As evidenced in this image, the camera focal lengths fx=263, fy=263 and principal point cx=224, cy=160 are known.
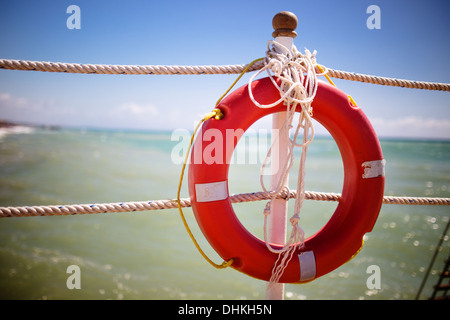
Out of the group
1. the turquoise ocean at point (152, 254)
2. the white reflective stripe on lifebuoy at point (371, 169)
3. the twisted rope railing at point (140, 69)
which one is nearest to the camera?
the twisted rope railing at point (140, 69)

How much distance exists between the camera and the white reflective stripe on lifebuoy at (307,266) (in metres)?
0.91

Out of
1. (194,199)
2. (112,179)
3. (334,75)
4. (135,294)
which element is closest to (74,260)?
(135,294)

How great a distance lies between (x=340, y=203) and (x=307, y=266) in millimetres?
290

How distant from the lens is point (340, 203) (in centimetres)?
104

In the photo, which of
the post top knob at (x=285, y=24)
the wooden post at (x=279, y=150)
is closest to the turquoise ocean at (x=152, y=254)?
the wooden post at (x=279, y=150)

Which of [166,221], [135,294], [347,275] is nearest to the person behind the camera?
[135,294]

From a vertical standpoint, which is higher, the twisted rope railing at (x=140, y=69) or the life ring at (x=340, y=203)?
the twisted rope railing at (x=140, y=69)

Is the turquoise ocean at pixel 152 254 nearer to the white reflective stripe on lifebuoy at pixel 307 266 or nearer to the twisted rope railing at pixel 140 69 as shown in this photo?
the white reflective stripe on lifebuoy at pixel 307 266

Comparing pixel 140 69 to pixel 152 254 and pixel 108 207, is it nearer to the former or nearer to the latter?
pixel 108 207

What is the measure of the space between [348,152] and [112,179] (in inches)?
246

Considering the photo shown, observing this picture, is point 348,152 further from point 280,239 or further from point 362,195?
point 280,239

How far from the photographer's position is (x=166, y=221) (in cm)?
400

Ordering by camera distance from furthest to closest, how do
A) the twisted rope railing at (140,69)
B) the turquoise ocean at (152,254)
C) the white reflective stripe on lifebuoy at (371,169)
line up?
1. the turquoise ocean at (152,254)
2. the white reflective stripe on lifebuoy at (371,169)
3. the twisted rope railing at (140,69)

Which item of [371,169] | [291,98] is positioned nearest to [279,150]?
[291,98]
